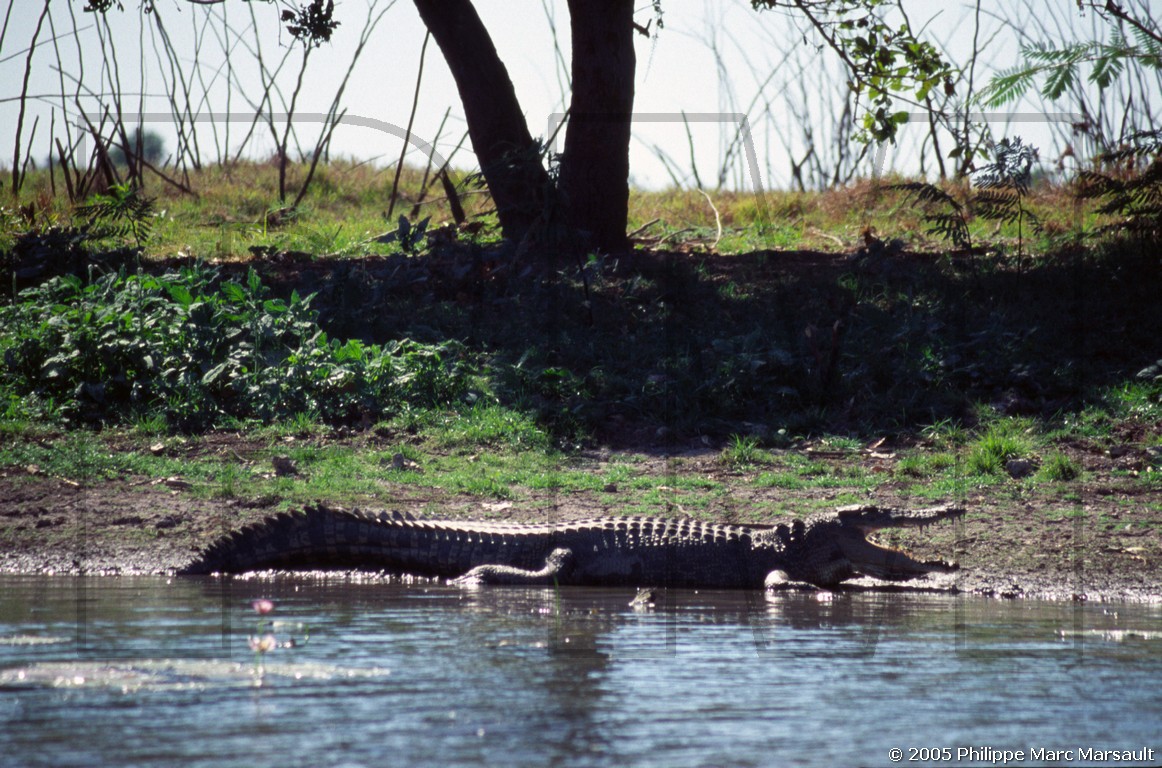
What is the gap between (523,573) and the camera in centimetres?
490

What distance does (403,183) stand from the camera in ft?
47.4

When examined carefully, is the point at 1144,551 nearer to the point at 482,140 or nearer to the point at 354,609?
the point at 354,609

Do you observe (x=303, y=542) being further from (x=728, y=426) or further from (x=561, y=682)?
(x=728, y=426)

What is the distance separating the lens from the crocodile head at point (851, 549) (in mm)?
4961

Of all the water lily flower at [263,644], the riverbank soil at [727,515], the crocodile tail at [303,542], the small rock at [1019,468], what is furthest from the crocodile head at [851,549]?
the water lily flower at [263,644]

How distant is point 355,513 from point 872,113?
22.7 feet

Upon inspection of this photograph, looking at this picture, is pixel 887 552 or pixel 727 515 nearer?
pixel 887 552

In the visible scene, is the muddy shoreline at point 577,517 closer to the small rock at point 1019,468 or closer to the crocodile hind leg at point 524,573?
the small rock at point 1019,468

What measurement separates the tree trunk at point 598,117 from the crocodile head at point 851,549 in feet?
16.2

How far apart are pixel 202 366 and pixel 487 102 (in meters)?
3.94

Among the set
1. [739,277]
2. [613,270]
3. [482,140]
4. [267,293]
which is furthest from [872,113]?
[267,293]

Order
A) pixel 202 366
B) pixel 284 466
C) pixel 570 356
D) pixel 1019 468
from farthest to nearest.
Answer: pixel 570 356
pixel 202 366
pixel 284 466
pixel 1019 468

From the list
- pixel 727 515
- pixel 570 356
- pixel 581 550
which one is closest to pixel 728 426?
pixel 727 515

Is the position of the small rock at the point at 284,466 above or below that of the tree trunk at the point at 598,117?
below
